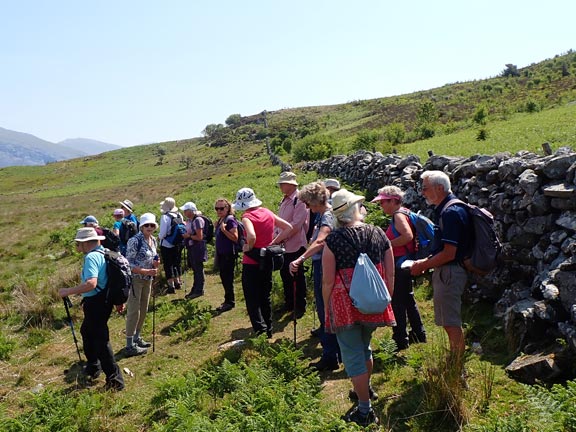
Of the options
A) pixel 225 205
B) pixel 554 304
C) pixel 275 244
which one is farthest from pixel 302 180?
pixel 554 304

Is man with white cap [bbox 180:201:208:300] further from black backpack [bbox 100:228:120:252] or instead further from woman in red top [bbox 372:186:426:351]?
woman in red top [bbox 372:186:426:351]

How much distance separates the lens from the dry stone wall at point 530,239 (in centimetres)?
503

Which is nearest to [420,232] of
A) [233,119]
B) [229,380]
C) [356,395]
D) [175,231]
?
[356,395]

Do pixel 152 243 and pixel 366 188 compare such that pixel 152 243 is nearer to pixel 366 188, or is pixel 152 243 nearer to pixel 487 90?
pixel 366 188

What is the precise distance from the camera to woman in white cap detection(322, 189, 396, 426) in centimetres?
425

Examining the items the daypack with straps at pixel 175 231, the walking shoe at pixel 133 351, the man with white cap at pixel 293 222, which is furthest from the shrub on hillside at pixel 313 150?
the walking shoe at pixel 133 351

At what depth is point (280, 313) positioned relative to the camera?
28.3 ft

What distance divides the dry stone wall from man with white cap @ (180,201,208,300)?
5602mm

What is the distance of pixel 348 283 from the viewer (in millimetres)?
4246

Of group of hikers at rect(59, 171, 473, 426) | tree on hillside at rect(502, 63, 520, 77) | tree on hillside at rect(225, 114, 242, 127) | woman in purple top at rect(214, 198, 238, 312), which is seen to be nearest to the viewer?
group of hikers at rect(59, 171, 473, 426)

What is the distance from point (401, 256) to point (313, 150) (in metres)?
32.0

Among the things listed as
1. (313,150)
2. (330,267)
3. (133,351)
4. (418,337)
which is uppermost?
(313,150)

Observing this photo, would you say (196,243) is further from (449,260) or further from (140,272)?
(449,260)

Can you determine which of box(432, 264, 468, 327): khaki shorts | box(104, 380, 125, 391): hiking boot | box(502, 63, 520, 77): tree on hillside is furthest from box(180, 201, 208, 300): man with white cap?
box(502, 63, 520, 77): tree on hillside
